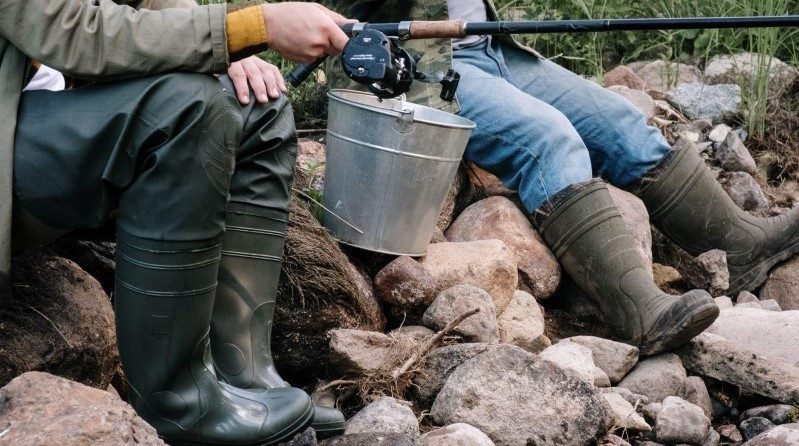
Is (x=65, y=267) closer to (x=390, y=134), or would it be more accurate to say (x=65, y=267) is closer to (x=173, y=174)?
(x=173, y=174)

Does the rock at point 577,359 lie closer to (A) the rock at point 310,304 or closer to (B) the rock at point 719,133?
(A) the rock at point 310,304

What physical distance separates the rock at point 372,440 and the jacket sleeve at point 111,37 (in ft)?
2.90

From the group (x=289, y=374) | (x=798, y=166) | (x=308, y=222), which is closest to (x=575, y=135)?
(x=308, y=222)

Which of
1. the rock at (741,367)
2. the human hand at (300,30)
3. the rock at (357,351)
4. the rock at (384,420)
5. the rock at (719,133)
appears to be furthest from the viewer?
the rock at (719,133)

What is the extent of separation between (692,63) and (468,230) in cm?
250

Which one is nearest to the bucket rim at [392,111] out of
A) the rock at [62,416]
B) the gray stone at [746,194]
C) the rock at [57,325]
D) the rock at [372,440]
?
the rock at [57,325]

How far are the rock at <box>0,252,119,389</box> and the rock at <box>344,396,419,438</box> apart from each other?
2.00 feet

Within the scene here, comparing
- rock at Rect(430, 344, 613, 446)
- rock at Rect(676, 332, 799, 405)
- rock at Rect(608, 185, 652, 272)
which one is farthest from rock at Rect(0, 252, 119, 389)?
rock at Rect(608, 185, 652, 272)

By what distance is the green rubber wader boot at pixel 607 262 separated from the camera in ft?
12.0

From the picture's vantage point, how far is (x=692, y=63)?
6164 mm

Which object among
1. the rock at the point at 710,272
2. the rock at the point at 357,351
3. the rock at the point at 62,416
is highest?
the rock at the point at 62,416

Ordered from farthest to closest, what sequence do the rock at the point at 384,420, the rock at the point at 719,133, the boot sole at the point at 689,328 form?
the rock at the point at 719,133 < the boot sole at the point at 689,328 < the rock at the point at 384,420

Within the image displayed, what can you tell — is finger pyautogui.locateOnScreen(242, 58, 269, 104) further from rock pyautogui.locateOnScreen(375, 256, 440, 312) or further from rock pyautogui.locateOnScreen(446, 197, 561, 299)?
rock pyautogui.locateOnScreen(446, 197, 561, 299)

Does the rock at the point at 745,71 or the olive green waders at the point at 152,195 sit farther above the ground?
the olive green waders at the point at 152,195
